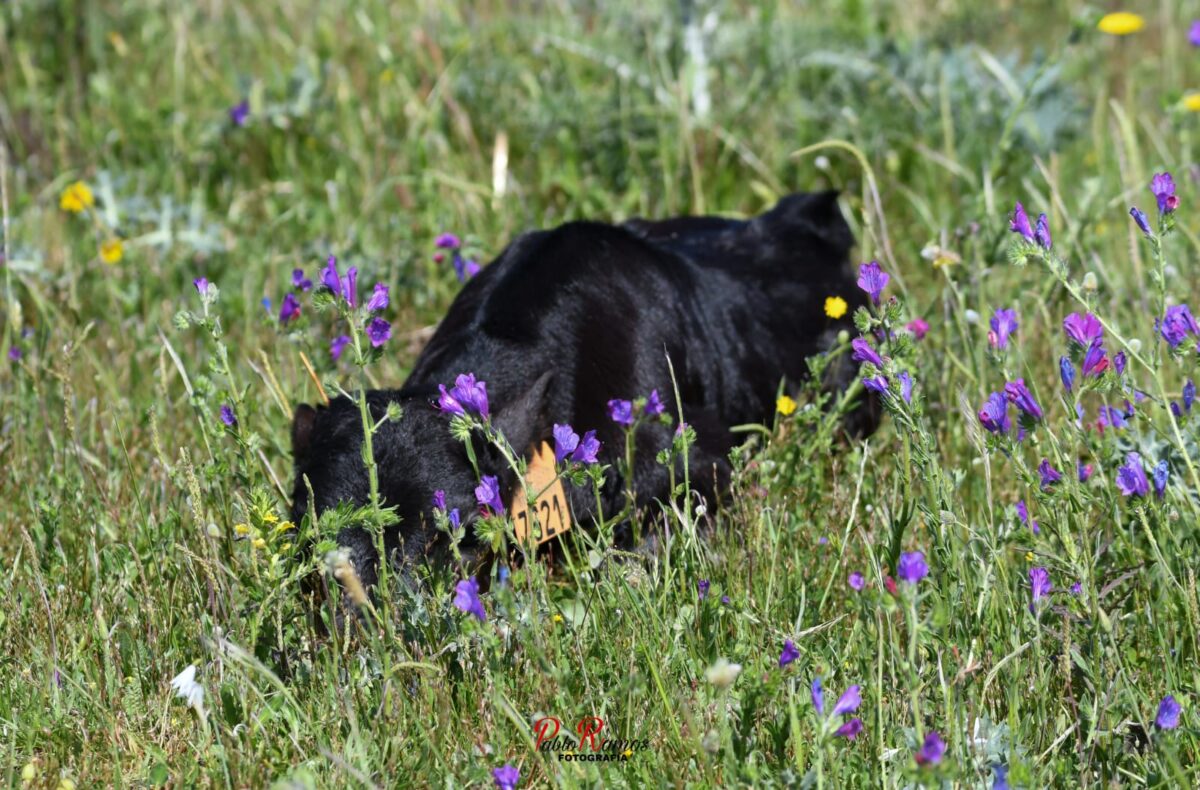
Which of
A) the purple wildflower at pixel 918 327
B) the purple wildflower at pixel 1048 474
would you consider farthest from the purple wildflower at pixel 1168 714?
the purple wildflower at pixel 918 327

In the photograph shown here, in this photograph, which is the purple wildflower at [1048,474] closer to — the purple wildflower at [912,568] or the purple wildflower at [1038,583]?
the purple wildflower at [1038,583]

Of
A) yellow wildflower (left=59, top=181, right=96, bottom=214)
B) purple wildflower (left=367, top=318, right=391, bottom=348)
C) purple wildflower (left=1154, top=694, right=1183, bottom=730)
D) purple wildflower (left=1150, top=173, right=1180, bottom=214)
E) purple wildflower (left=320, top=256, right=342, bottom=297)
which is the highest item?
purple wildflower (left=1150, top=173, right=1180, bottom=214)

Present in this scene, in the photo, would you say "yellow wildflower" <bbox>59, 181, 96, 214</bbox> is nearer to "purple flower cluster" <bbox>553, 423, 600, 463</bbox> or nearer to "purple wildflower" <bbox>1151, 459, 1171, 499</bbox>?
"purple flower cluster" <bbox>553, 423, 600, 463</bbox>

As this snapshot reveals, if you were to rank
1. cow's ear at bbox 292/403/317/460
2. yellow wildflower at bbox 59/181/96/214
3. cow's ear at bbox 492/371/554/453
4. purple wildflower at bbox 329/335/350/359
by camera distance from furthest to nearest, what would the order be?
yellow wildflower at bbox 59/181/96/214
purple wildflower at bbox 329/335/350/359
cow's ear at bbox 292/403/317/460
cow's ear at bbox 492/371/554/453

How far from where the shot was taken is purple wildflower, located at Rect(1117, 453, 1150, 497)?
2771 millimetres

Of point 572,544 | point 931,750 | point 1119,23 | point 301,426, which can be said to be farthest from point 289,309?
point 1119,23

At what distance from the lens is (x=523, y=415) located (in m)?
3.31

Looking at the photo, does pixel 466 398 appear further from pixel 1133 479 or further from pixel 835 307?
pixel 835 307

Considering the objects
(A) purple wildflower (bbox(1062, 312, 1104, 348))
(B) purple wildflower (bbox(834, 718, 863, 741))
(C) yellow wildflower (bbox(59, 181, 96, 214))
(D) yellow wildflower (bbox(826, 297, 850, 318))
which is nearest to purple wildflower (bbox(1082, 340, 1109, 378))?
(A) purple wildflower (bbox(1062, 312, 1104, 348))

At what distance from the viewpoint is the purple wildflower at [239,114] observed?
6.57 m

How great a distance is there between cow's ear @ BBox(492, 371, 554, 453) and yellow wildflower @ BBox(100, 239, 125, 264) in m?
2.70

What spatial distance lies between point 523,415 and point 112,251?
2.82 metres

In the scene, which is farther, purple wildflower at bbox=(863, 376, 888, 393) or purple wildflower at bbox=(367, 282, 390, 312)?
purple wildflower at bbox=(367, 282, 390, 312)

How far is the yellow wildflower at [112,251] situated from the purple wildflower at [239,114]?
113cm
